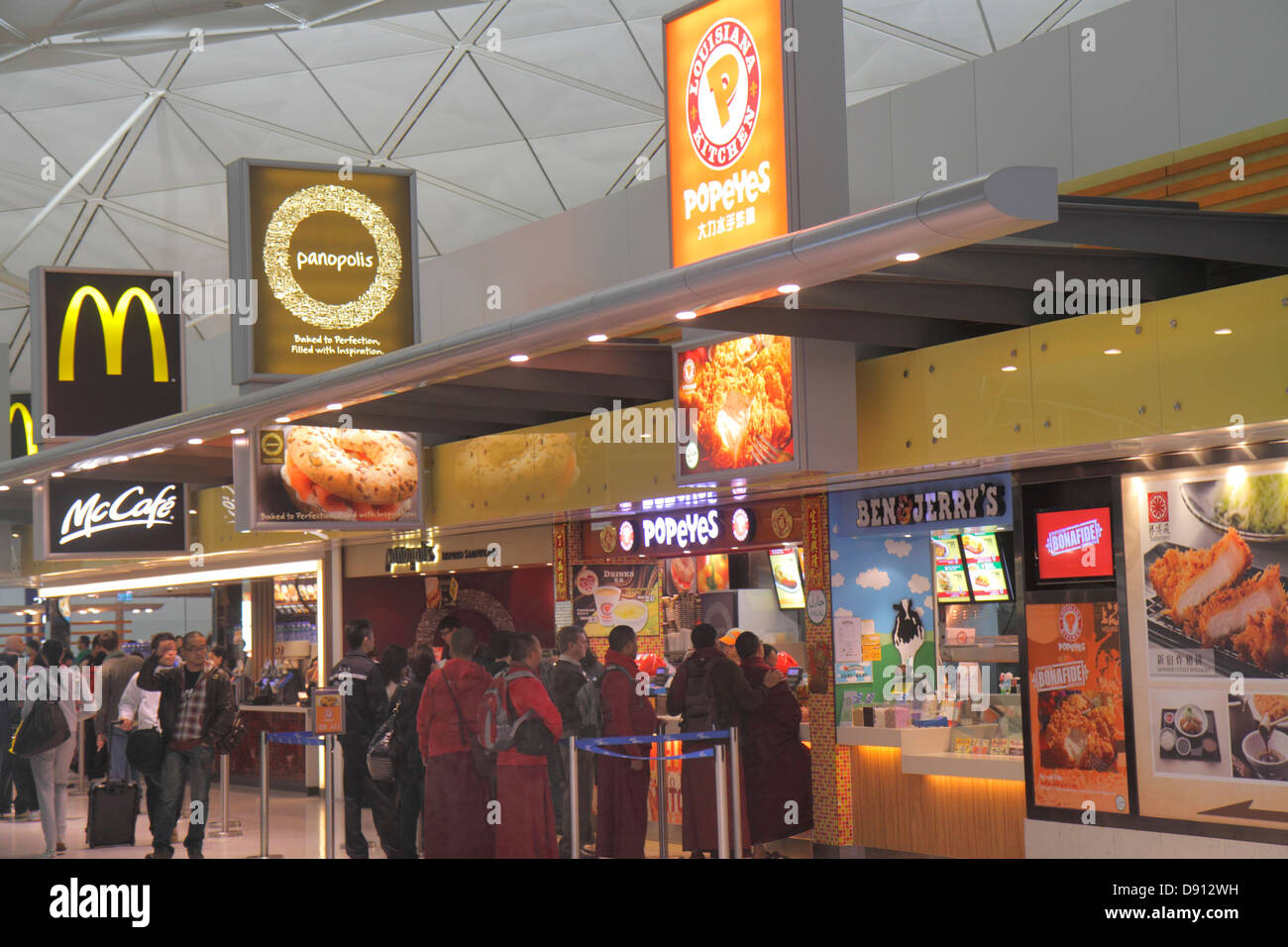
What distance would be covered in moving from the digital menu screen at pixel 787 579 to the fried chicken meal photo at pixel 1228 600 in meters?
5.46

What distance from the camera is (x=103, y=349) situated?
520 inches

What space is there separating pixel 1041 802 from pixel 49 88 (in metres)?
16.8

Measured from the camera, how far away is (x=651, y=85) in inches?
687

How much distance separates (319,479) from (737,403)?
4.25m

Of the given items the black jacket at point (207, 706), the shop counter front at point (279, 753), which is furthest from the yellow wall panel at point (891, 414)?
the shop counter front at point (279, 753)

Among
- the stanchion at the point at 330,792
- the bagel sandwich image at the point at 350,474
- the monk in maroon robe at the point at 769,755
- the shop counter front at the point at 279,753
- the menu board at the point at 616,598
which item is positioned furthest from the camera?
the shop counter front at the point at 279,753

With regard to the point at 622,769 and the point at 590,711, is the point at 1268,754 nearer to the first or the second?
the point at 622,769

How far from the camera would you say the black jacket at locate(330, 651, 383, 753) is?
1127cm

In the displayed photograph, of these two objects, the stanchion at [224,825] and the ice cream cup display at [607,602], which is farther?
the ice cream cup display at [607,602]

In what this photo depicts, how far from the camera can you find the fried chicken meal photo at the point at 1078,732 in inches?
366

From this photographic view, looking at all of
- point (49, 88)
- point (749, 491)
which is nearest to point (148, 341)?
point (749, 491)

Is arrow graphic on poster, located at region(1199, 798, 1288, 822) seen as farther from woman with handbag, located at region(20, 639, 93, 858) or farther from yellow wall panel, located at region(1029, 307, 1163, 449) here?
woman with handbag, located at region(20, 639, 93, 858)

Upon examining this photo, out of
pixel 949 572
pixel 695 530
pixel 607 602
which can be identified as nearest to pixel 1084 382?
pixel 949 572

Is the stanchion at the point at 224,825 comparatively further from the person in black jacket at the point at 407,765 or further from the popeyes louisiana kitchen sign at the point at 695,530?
the popeyes louisiana kitchen sign at the point at 695,530
